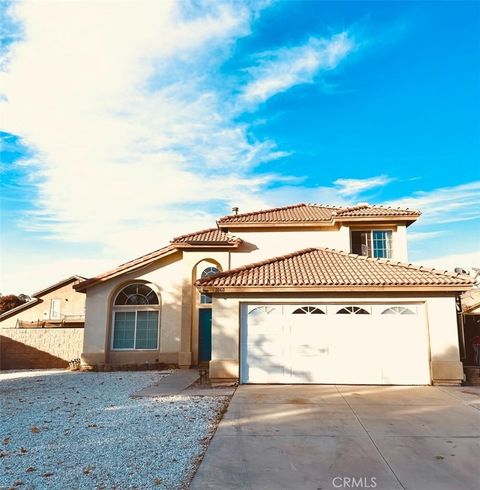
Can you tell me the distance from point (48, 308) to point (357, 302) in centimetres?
2918

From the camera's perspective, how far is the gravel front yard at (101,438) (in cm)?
540

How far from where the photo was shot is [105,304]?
17703 millimetres

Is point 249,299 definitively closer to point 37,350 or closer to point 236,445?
point 236,445

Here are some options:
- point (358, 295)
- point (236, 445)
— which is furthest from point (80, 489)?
point (358, 295)

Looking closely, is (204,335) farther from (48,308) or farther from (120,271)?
(48,308)

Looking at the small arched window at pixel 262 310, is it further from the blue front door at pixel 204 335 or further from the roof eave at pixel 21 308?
the roof eave at pixel 21 308

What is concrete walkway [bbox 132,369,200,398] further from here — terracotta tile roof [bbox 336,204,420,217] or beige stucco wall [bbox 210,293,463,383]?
terracotta tile roof [bbox 336,204,420,217]

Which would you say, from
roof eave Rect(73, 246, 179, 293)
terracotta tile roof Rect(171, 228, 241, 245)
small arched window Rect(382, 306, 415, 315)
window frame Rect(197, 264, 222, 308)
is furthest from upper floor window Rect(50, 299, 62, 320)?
small arched window Rect(382, 306, 415, 315)

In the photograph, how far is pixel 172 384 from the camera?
Result: 12.7 metres

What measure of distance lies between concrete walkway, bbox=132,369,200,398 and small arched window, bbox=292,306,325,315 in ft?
13.2

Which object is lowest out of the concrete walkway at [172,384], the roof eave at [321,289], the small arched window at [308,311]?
the concrete walkway at [172,384]

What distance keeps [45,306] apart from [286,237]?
81.0 feet

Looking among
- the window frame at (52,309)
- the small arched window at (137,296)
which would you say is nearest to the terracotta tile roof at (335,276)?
the small arched window at (137,296)

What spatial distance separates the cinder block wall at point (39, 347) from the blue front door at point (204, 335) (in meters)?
6.86
